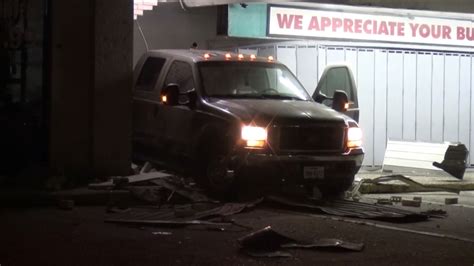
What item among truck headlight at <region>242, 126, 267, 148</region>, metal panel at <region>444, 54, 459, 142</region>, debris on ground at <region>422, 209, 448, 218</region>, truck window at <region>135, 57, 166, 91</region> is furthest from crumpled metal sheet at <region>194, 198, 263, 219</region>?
metal panel at <region>444, 54, 459, 142</region>

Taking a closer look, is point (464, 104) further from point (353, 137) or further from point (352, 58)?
point (353, 137)

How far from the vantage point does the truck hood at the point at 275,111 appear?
9984 mm

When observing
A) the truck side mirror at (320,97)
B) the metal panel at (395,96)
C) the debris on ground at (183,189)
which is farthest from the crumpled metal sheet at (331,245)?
the metal panel at (395,96)

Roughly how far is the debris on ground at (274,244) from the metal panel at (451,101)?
30.9ft

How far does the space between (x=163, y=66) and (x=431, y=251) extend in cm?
571

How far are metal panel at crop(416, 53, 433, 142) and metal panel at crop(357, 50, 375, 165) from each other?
1.09 meters

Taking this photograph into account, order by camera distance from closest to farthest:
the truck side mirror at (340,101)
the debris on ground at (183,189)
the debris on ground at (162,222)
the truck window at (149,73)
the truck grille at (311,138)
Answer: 1. the debris on ground at (162,222)
2. the truck grille at (311,138)
3. the debris on ground at (183,189)
4. the truck side mirror at (340,101)
5. the truck window at (149,73)

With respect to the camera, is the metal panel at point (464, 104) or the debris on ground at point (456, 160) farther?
the metal panel at point (464, 104)

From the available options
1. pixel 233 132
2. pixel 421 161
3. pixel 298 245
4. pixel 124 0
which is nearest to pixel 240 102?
pixel 233 132

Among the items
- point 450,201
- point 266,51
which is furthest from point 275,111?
point 266,51

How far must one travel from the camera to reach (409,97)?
639 inches

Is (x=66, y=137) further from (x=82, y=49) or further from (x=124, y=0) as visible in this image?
(x=124, y=0)

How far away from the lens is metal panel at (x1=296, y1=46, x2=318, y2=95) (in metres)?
15.3

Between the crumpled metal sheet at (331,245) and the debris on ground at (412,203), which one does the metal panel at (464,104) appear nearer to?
the debris on ground at (412,203)
